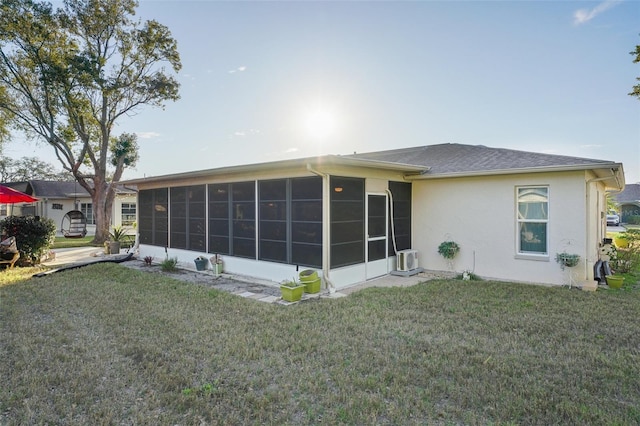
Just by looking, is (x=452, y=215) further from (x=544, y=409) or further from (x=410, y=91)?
(x=544, y=409)

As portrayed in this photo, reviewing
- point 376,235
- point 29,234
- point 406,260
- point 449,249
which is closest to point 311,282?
point 376,235

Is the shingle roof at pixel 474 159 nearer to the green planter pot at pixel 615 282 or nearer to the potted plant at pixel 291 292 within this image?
the green planter pot at pixel 615 282

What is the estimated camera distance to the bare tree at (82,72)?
527 inches

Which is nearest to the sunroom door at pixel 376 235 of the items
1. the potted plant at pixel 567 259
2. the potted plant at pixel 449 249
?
the potted plant at pixel 449 249

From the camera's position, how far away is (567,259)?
21.5 feet

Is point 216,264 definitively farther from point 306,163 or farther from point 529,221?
point 529,221

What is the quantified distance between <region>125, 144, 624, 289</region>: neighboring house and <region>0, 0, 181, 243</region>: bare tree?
7.52 metres

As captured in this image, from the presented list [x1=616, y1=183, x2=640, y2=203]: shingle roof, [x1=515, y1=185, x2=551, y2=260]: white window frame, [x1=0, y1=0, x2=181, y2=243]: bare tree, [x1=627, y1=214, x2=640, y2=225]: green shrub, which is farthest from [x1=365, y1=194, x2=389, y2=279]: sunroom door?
[x1=616, y1=183, x2=640, y2=203]: shingle roof

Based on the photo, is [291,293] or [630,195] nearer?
[291,293]

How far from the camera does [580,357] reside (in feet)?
11.5

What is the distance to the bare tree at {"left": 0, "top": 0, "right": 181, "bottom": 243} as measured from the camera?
13.4m

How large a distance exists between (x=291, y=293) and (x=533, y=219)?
537 centimetres

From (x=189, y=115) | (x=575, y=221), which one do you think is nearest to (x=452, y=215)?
(x=575, y=221)

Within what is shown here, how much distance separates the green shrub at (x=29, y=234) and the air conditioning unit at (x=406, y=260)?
34.2 feet
